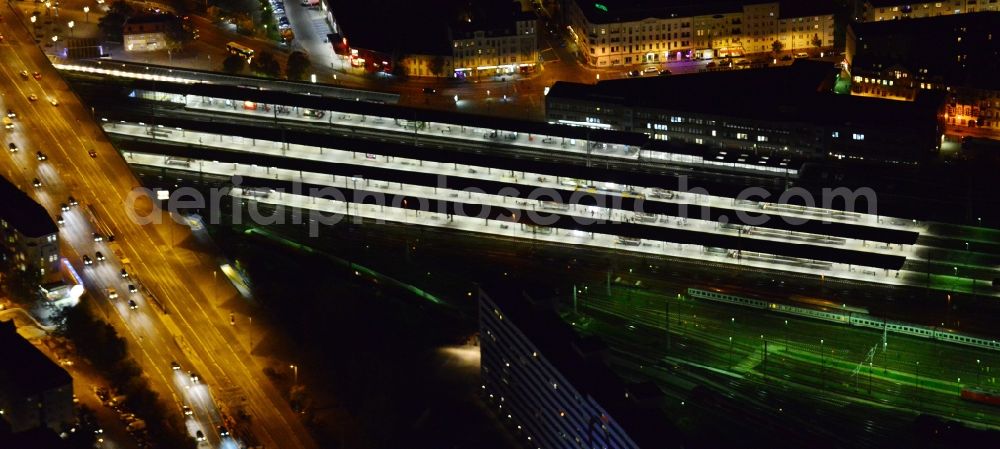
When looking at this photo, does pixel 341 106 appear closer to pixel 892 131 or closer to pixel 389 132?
pixel 389 132

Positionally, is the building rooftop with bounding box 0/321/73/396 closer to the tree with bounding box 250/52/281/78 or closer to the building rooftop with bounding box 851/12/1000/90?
the tree with bounding box 250/52/281/78

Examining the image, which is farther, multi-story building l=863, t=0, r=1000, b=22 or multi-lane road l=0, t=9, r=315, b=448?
multi-story building l=863, t=0, r=1000, b=22

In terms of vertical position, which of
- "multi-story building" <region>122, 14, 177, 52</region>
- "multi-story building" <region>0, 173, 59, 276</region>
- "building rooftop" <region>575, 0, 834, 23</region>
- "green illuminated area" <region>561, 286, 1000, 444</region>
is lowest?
"green illuminated area" <region>561, 286, 1000, 444</region>

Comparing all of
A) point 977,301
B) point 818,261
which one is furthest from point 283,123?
point 977,301

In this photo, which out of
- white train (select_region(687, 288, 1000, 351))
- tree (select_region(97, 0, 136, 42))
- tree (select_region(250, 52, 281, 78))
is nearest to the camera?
white train (select_region(687, 288, 1000, 351))

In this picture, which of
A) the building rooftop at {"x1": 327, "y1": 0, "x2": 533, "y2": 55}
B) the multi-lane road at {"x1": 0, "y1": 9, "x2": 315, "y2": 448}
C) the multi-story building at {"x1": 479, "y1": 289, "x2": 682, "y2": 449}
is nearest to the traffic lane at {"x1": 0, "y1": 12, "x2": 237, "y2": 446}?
the multi-lane road at {"x1": 0, "y1": 9, "x2": 315, "y2": 448}

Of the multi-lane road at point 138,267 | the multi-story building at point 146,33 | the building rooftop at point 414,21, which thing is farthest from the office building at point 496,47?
the multi-lane road at point 138,267

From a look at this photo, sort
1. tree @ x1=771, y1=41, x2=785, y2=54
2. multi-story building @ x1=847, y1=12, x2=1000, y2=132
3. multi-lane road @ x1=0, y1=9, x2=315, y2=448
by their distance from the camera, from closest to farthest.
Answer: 1. multi-lane road @ x1=0, y1=9, x2=315, y2=448
2. multi-story building @ x1=847, y1=12, x2=1000, y2=132
3. tree @ x1=771, y1=41, x2=785, y2=54
